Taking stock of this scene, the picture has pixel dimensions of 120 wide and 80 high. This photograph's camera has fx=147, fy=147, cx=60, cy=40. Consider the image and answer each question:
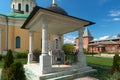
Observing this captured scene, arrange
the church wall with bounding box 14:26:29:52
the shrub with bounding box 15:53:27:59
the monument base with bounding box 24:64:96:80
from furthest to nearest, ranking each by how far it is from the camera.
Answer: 1. the church wall with bounding box 14:26:29:52
2. the shrub with bounding box 15:53:27:59
3. the monument base with bounding box 24:64:96:80

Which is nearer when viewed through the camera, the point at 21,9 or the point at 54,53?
the point at 54,53

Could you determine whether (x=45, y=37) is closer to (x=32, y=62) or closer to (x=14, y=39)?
(x=32, y=62)

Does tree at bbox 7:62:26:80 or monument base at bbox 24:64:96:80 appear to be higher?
tree at bbox 7:62:26:80

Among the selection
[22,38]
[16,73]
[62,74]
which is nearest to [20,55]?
[22,38]

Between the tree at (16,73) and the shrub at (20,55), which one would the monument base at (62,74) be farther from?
the shrub at (20,55)

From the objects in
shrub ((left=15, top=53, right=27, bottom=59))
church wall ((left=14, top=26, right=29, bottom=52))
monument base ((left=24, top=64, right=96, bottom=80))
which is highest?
church wall ((left=14, top=26, right=29, bottom=52))

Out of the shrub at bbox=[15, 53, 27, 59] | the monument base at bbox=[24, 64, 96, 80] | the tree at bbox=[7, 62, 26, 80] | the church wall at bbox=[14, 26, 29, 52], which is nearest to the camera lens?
the tree at bbox=[7, 62, 26, 80]

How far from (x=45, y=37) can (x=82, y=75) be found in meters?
3.45

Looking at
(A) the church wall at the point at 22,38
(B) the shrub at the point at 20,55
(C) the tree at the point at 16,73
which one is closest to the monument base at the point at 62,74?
(C) the tree at the point at 16,73

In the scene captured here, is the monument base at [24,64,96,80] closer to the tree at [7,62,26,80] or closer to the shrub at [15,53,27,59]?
the tree at [7,62,26,80]

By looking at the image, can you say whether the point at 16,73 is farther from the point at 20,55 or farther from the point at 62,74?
the point at 20,55

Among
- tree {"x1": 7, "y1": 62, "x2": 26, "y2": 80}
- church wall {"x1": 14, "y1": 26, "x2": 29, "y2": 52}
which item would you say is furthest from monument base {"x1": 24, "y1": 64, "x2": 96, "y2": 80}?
church wall {"x1": 14, "y1": 26, "x2": 29, "y2": 52}

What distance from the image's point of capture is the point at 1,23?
25.9 metres

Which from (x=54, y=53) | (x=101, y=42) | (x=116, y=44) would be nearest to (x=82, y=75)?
(x=54, y=53)
